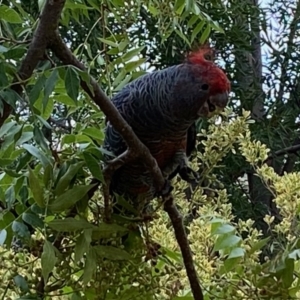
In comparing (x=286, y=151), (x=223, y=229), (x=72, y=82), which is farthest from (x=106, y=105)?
(x=286, y=151)

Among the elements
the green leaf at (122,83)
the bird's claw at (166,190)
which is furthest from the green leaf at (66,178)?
the green leaf at (122,83)

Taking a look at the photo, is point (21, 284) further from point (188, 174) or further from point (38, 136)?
point (188, 174)

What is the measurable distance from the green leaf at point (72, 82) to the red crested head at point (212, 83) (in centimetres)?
25

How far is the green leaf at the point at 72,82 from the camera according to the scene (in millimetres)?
499

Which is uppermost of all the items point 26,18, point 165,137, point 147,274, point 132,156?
point 26,18

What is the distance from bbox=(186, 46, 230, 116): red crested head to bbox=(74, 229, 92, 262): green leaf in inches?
9.9

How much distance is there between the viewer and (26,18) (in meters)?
0.74

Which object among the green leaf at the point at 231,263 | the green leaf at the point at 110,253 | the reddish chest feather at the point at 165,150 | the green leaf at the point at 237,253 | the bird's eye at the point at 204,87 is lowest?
the green leaf at the point at 231,263

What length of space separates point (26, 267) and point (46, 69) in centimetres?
19

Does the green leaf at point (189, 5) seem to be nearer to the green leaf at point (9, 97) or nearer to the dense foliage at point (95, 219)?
the dense foliage at point (95, 219)

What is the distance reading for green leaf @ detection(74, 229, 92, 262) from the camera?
0.55 m

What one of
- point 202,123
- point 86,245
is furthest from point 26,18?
point 202,123

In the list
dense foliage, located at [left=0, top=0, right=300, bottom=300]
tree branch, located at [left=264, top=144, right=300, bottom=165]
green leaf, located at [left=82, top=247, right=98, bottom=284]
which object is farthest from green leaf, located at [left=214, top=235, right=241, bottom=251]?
tree branch, located at [left=264, top=144, right=300, bottom=165]

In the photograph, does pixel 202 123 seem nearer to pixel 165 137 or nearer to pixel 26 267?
pixel 165 137
